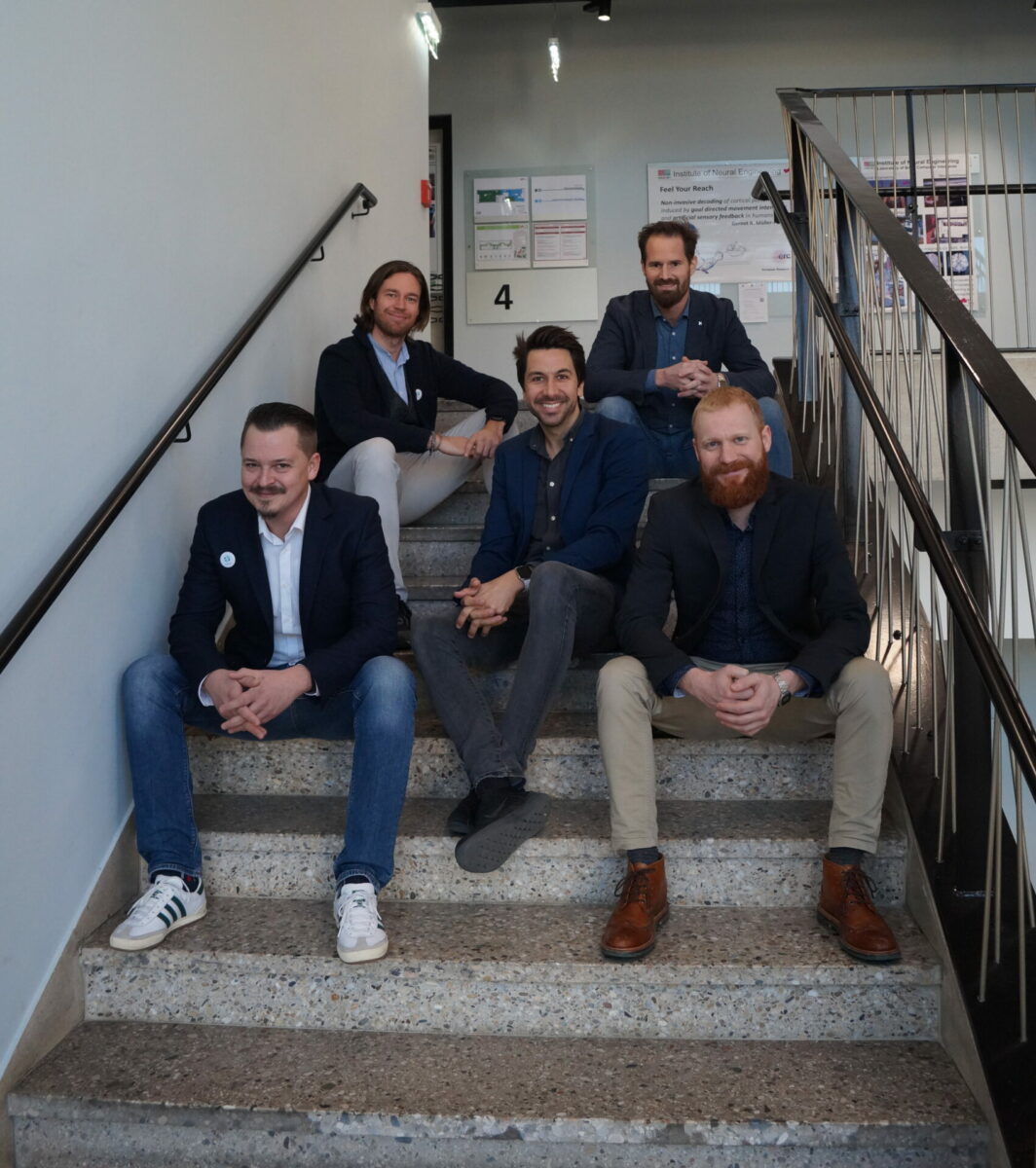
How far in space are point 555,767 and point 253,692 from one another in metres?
0.63

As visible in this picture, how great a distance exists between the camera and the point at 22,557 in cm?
162

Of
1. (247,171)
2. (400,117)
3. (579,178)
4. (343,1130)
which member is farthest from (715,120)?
(343,1130)

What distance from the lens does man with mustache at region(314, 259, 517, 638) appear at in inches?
107

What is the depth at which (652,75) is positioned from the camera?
604 centimetres

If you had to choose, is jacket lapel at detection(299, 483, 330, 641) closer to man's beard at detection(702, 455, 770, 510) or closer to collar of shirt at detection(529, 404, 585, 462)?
collar of shirt at detection(529, 404, 585, 462)

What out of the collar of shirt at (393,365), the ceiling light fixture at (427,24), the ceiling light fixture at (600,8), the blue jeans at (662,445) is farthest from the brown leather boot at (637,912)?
the ceiling light fixture at (600,8)

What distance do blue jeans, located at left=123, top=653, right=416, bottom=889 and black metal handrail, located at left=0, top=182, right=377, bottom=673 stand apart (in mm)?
314

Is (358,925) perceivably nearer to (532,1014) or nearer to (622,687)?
(532,1014)

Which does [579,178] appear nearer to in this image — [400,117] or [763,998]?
[400,117]

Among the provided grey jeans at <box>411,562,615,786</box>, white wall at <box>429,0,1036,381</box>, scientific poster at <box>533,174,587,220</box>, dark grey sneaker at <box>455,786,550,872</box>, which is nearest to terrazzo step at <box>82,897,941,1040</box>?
dark grey sneaker at <box>455,786,550,872</box>

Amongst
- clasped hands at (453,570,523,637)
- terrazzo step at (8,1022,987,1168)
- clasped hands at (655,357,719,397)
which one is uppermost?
clasped hands at (655,357,719,397)

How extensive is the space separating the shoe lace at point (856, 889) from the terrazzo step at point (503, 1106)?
215mm

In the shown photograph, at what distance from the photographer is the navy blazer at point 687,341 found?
3088 mm

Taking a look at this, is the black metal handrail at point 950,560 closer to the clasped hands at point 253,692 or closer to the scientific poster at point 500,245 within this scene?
the clasped hands at point 253,692
